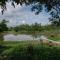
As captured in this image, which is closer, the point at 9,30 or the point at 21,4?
the point at 21,4

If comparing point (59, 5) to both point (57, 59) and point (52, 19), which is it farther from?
point (57, 59)

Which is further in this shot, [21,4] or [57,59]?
[57,59]

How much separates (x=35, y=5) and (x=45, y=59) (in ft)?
10.3

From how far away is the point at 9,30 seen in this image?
2729 inches

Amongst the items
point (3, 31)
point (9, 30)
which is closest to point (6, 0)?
point (3, 31)

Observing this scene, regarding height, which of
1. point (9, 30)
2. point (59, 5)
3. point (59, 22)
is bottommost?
point (9, 30)

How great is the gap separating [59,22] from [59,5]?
2.95ft

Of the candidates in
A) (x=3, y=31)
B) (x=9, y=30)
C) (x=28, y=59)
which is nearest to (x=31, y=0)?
(x=28, y=59)

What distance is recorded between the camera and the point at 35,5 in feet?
49.0

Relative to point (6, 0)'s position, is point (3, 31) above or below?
below

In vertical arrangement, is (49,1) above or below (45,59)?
above

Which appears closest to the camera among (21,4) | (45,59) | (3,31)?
(21,4)

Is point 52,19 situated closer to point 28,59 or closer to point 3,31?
point 28,59

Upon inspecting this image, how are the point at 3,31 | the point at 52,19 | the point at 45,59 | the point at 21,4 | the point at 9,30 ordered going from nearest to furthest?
1. the point at 21,4
2. the point at 52,19
3. the point at 45,59
4. the point at 3,31
5. the point at 9,30
